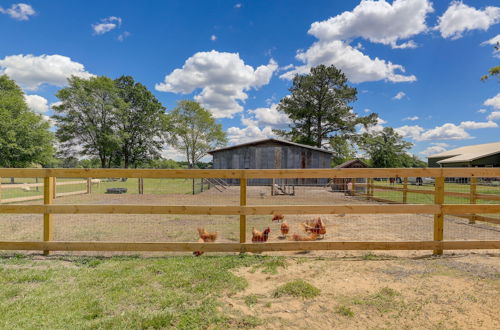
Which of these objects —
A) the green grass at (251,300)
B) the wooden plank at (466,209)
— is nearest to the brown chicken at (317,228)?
the wooden plank at (466,209)

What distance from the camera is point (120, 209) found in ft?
15.7

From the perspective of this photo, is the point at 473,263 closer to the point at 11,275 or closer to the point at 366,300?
the point at 366,300

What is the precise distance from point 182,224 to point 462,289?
660cm

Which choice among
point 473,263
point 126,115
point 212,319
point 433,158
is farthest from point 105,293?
point 433,158

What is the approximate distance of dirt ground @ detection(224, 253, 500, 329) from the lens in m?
2.80

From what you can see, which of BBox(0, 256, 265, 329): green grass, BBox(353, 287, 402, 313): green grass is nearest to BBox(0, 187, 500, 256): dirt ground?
BBox(353, 287, 402, 313): green grass

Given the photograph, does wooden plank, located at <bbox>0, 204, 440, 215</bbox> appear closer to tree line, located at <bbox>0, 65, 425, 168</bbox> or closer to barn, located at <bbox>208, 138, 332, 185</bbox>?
barn, located at <bbox>208, 138, 332, 185</bbox>

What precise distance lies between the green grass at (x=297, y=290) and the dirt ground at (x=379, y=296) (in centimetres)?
7

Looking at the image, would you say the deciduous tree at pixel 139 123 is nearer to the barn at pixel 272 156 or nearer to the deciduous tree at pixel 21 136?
the deciduous tree at pixel 21 136

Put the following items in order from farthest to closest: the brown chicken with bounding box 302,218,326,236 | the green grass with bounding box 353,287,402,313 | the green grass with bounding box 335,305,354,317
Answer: the brown chicken with bounding box 302,218,326,236, the green grass with bounding box 353,287,402,313, the green grass with bounding box 335,305,354,317

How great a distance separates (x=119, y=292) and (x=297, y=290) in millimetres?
2218

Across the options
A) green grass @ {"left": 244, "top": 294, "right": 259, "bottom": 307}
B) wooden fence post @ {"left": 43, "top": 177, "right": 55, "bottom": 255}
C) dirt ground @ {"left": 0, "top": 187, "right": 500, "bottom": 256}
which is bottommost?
dirt ground @ {"left": 0, "top": 187, "right": 500, "bottom": 256}

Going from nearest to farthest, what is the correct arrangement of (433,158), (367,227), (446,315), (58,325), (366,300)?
(58,325) → (446,315) → (366,300) → (367,227) → (433,158)

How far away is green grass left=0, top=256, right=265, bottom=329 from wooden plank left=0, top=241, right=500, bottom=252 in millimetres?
232
